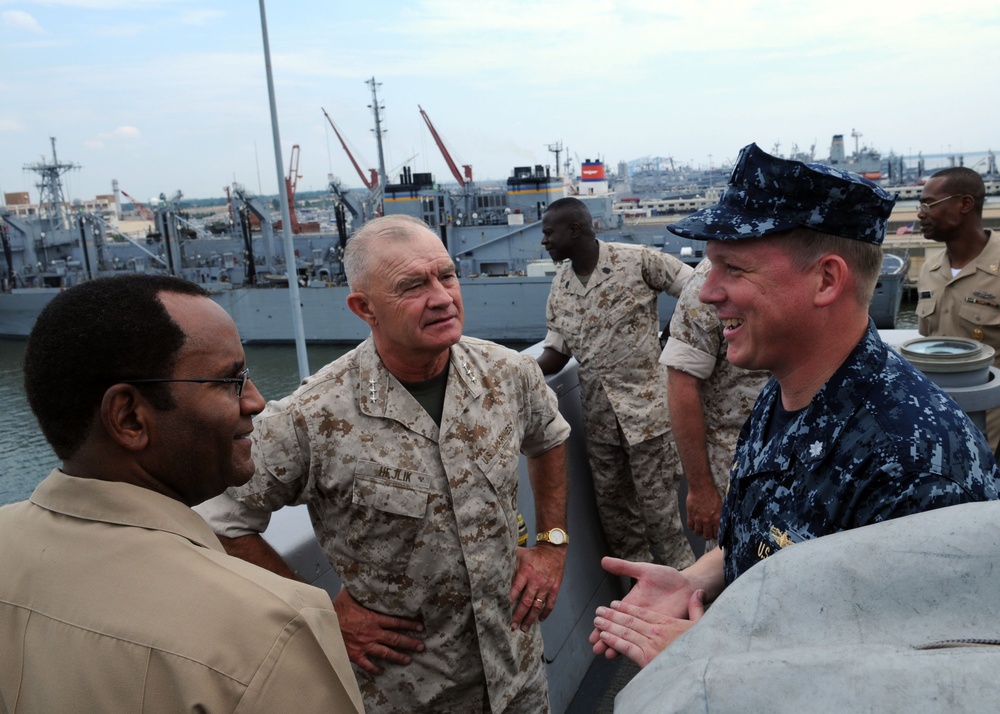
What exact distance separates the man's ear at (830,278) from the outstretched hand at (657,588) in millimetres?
607

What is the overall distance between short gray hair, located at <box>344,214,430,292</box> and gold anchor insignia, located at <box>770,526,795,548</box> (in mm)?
1144

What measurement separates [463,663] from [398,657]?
17 centimetres

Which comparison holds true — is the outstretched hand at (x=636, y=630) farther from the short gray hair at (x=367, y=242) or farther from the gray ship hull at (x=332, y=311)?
the gray ship hull at (x=332, y=311)

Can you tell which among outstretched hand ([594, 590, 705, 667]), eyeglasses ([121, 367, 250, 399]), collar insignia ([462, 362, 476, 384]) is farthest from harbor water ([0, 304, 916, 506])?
outstretched hand ([594, 590, 705, 667])

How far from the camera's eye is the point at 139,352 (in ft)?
3.66

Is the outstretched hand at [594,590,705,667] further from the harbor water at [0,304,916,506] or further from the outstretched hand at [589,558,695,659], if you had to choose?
the harbor water at [0,304,916,506]

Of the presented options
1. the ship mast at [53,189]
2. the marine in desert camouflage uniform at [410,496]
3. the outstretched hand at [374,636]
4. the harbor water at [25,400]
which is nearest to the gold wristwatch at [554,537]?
the marine in desert camouflage uniform at [410,496]

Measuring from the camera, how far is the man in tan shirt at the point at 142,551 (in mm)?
912

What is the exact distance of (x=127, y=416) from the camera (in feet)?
3.67

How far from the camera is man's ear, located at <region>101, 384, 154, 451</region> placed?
110cm

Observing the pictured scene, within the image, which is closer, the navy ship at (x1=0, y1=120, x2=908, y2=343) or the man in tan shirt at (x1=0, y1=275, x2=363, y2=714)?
the man in tan shirt at (x1=0, y1=275, x2=363, y2=714)

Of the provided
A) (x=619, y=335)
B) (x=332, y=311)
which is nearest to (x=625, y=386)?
(x=619, y=335)

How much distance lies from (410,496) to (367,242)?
2.19ft

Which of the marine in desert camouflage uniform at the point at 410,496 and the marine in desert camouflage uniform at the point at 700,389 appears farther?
the marine in desert camouflage uniform at the point at 700,389
